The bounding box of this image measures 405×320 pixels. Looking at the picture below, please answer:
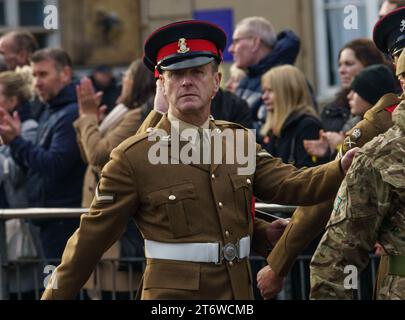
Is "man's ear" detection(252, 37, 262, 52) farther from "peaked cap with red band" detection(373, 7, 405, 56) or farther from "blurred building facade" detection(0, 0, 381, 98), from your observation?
A: "blurred building facade" detection(0, 0, 381, 98)

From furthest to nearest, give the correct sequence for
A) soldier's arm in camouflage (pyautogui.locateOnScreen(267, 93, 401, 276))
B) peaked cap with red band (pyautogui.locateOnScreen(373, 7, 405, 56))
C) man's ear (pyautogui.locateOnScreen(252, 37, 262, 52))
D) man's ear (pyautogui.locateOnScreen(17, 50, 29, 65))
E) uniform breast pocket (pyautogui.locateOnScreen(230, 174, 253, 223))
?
1. man's ear (pyautogui.locateOnScreen(17, 50, 29, 65))
2. man's ear (pyautogui.locateOnScreen(252, 37, 262, 52))
3. soldier's arm in camouflage (pyautogui.locateOnScreen(267, 93, 401, 276))
4. peaked cap with red band (pyautogui.locateOnScreen(373, 7, 405, 56))
5. uniform breast pocket (pyautogui.locateOnScreen(230, 174, 253, 223))

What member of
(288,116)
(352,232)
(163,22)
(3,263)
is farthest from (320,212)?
(163,22)

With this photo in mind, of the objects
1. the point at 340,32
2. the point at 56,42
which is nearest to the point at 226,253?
the point at 340,32

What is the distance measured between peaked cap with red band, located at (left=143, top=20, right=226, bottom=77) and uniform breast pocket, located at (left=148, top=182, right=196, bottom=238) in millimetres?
584

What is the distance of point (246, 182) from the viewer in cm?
613

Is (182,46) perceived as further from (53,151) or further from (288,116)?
(53,151)

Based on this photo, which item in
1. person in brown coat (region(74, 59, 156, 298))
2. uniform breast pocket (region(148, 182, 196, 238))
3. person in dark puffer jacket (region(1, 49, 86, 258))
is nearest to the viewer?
uniform breast pocket (region(148, 182, 196, 238))

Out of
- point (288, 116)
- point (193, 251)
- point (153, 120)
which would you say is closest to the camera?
point (193, 251)

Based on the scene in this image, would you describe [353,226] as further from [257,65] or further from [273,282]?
[257,65]

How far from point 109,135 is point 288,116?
3.97ft

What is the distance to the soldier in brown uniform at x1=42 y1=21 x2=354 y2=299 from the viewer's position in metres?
5.93

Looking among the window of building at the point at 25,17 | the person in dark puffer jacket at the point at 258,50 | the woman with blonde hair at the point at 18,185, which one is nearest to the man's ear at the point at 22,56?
the woman with blonde hair at the point at 18,185

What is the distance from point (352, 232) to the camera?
17.6ft

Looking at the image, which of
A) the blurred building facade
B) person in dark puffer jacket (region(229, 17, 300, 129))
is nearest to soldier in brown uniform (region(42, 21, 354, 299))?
person in dark puffer jacket (region(229, 17, 300, 129))
